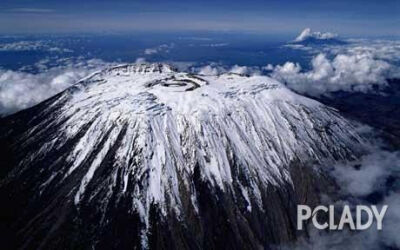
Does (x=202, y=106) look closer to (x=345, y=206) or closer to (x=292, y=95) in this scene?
(x=292, y=95)

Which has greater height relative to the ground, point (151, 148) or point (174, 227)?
point (151, 148)

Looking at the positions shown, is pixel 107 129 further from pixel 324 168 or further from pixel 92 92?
pixel 324 168

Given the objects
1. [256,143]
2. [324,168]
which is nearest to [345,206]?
[324,168]

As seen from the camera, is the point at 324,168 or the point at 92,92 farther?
the point at 92,92

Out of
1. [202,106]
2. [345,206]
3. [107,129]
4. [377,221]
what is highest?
[202,106]

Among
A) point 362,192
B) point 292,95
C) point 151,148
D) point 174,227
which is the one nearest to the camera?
point 174,227

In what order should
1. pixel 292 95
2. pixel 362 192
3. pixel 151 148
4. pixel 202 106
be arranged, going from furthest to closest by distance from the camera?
1. pixel 292 95
2. pixel 362 192
3. pixel 202 106
4. pixel 151 148

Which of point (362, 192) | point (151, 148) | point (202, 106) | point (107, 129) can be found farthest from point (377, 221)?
point (107, 129)
